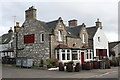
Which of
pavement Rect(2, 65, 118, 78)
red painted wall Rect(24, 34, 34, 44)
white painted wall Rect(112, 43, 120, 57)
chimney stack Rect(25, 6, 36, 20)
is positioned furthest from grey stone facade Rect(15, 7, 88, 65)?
white painted wall Rect(112, 43, 120, 57)

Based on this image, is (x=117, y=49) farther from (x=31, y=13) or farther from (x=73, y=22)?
(x=31, y=13)

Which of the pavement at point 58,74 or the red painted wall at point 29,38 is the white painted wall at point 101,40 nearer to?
the red painted wall at point 29,38

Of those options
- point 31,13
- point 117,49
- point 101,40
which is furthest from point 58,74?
point 117,49

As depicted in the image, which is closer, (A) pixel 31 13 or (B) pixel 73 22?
(A) pixel 31 13

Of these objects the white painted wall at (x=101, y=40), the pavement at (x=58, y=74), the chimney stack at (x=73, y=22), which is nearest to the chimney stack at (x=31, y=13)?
the pavement at (x=58, y=74)

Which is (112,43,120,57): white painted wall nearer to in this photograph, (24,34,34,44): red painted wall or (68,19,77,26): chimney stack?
(68,19,77,26): chimney stack

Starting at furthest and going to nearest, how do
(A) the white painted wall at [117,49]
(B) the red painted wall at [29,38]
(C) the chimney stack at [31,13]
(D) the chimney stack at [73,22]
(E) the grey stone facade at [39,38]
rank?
(A) the white painted wall at [117,49]
(D) the chimney stack at [73,22]
(B) the red painted wall at [29,38]
(C) the chimney stack at [31,13]
(E) the grey stone facade at [39,38]

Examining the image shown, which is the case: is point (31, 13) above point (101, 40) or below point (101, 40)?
above

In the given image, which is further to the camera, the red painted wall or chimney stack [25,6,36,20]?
the red painted wall

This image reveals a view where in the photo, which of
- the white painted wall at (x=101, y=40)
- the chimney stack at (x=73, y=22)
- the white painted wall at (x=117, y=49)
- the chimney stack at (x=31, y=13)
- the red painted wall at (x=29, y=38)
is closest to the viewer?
the chimney stack at (x=31, y=13)

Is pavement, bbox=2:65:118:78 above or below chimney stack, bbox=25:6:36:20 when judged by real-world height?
below

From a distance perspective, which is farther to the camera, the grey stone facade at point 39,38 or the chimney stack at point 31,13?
the chimney stack at point 31,13

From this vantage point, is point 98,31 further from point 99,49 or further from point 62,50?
point 62,50

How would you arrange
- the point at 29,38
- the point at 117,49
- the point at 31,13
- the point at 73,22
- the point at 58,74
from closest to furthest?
the point at 58,74, the point at 31,13, the point at 29,38, the point at 73,22, the point at 117,49
